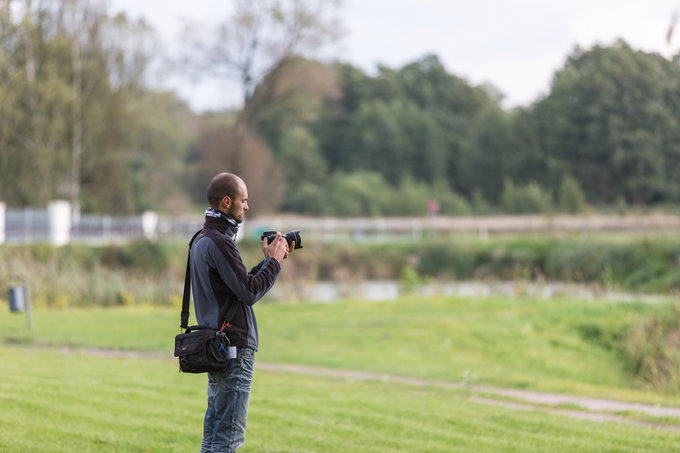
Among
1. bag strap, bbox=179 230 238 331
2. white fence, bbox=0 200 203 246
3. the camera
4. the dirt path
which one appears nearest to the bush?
white fence, bbox=0 200 203 246

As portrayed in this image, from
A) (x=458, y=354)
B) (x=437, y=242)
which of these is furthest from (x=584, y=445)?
(x=437, y=242)

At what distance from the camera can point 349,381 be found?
11.7 m

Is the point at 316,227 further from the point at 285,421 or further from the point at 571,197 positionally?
the point at 285,421

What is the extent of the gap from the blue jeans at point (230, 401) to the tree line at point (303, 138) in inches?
585

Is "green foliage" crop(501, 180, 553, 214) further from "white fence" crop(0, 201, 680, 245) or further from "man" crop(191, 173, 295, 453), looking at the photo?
"man" crop(191, 173, 295, 453)

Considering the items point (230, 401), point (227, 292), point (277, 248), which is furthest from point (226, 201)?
point (230, 401)

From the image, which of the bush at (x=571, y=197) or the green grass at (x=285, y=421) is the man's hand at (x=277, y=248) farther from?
the bush at (x=571, y=197)

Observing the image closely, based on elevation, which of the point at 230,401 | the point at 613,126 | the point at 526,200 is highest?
the point at 613,126

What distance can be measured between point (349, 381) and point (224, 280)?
7.32 metres

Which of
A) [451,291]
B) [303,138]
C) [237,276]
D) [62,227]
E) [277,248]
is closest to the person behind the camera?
[237,276]

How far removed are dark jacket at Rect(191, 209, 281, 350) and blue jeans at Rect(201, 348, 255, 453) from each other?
0.47ft

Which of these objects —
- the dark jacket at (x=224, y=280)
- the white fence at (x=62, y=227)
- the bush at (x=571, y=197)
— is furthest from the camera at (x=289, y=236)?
the bush at (x=571, y=197)

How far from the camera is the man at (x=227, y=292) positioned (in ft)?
15.3

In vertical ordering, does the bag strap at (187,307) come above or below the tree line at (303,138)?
below
